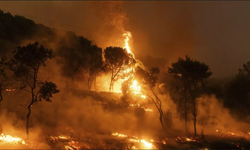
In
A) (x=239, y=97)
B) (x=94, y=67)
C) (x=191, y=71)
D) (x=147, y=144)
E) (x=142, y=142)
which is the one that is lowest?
(x=147, y=144)

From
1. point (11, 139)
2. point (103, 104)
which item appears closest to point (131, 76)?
point (103, 104)

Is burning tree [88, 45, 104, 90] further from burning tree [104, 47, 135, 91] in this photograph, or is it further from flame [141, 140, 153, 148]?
flame [141, 140, 153, 148]

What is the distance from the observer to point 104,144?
1850 cm

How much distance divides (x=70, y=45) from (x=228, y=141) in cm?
3544

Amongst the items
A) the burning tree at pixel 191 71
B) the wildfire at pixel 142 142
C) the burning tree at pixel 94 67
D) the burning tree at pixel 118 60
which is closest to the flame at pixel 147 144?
the wildfire at pixel 142 142

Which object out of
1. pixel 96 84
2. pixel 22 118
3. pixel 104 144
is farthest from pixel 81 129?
pixel 96 84

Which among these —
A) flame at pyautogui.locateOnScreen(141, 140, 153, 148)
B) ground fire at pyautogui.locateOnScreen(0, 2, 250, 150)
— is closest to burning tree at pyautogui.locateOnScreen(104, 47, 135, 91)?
ground fire at pyautogui.locateOnScreen(0, 2, 250, 150)

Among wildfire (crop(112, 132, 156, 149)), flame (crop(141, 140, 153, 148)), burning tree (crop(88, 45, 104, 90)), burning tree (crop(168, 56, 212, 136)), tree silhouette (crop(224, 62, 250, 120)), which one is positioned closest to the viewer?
wildfire (crop(112, 132, 156, 149))

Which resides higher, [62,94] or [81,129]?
[62,94]

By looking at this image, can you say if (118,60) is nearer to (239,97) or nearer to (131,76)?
(131,76)

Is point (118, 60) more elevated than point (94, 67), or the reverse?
point (118, 60)

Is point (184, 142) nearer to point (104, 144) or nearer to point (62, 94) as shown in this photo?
point (104, 144)

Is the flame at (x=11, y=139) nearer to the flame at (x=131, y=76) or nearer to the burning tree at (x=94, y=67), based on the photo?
the flame at (x=131, y=76)

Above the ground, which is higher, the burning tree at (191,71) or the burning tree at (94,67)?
the burning tree at (94,67)
